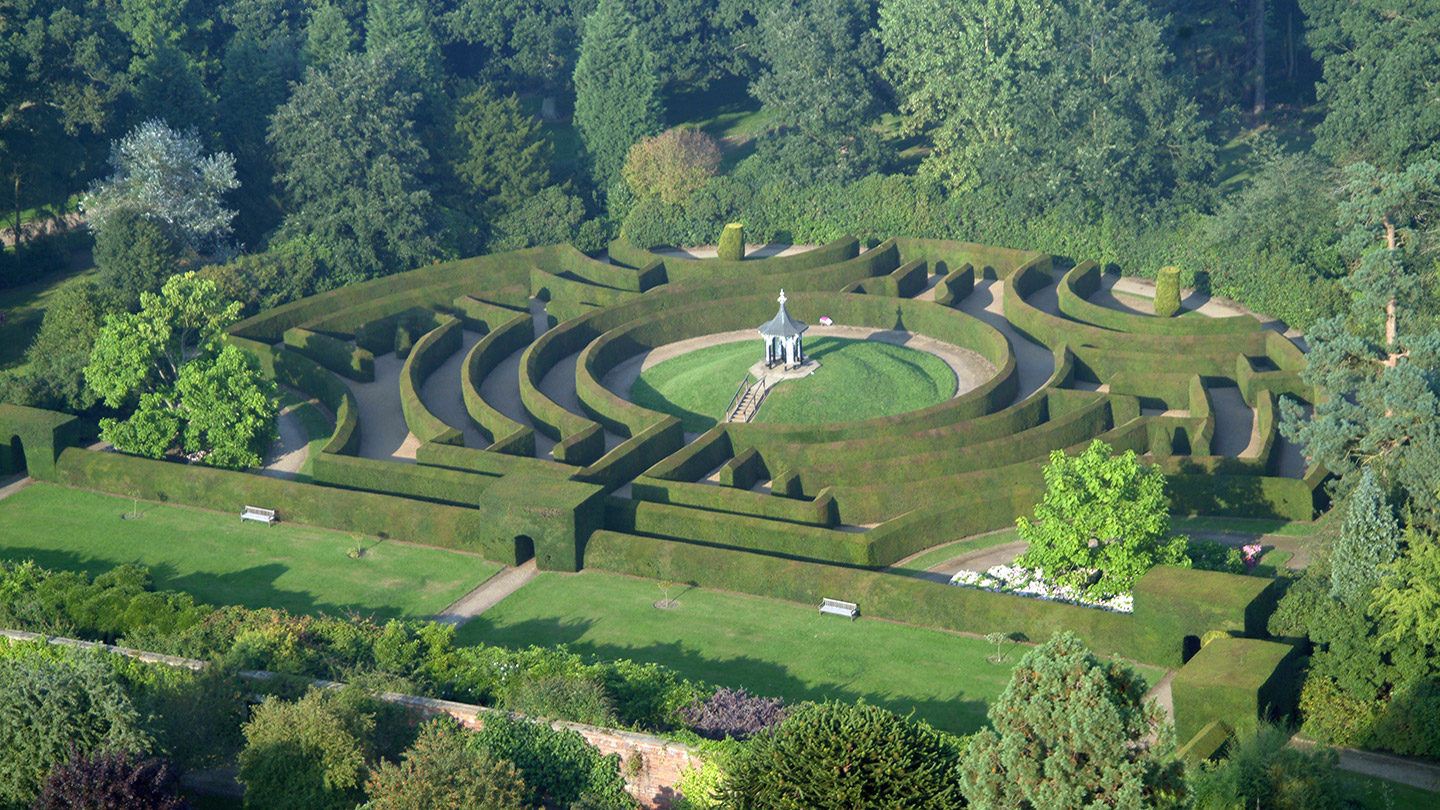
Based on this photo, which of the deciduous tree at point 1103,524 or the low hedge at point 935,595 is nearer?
the low hedge at point 935,595

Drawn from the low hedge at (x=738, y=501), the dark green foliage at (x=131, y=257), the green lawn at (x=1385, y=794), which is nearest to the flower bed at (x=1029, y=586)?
the low hedge at (x=738, y=501)

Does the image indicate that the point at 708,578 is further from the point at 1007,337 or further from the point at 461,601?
A: the point at 1007,337

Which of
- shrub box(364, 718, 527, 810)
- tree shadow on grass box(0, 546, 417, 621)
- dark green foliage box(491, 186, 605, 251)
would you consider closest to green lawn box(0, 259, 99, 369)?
tree shadow on grass box(0, 546, 417, 621)

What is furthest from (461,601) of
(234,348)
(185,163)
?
(185,163)

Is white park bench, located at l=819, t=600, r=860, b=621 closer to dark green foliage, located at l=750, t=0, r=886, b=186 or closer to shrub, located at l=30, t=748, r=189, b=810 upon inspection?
shrub, located at l=30, t=748, r=189, b=810

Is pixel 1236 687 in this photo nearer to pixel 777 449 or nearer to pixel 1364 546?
pixel 1364 546

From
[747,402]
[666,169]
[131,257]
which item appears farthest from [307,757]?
[666,169]

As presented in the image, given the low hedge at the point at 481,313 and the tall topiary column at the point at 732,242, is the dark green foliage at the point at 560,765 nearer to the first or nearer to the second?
the low hedge at the point at 481,313

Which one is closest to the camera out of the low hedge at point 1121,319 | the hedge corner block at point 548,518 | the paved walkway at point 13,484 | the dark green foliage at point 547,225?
the hedge corner block at point 548,518
